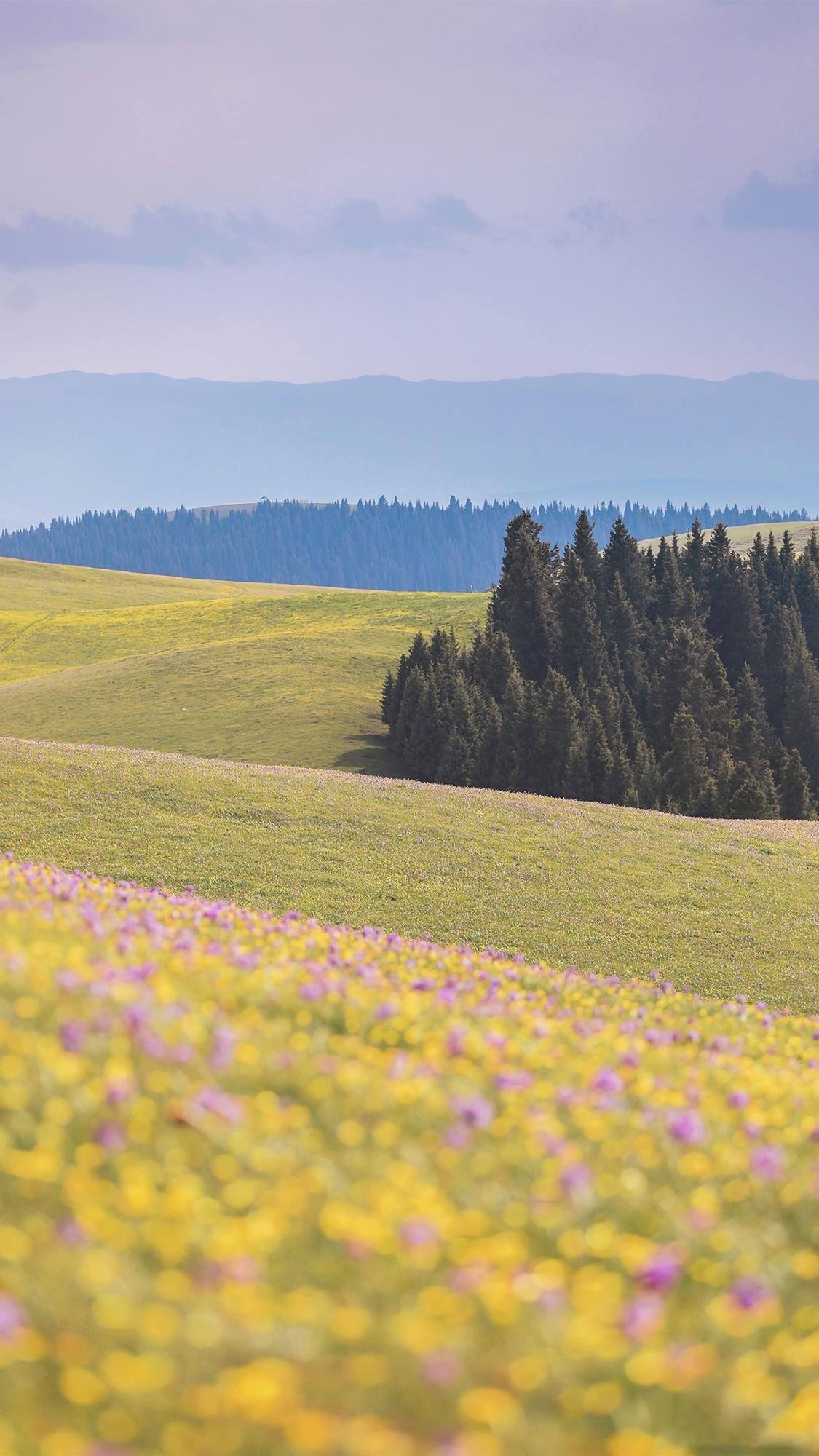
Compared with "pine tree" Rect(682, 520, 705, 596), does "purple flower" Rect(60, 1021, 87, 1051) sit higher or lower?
lower

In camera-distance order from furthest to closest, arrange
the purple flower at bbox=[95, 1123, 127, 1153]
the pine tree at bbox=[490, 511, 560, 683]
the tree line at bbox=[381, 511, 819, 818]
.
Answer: the pine tree at bbox=[490, 511, 560, 683] → the tree line at bbox=[381, 511, 819, 818] → the purple flower at bbox=[95, 1123, 127, 1153]

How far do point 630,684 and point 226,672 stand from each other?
1716 inches

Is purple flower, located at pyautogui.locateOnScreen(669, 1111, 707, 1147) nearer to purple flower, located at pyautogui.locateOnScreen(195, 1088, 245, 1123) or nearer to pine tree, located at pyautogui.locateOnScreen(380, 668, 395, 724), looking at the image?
purple flower, located at pyautogui.locateOnScreen(195, 1088, 245, 1123)

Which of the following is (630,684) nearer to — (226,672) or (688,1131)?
(226,672)

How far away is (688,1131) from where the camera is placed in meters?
7.72

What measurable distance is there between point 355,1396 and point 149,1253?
140cm

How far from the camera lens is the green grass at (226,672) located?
9162 cm

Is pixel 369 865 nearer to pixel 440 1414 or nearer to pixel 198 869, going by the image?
pixel 198 869

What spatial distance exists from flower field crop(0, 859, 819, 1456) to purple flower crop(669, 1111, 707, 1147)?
31 millimetres

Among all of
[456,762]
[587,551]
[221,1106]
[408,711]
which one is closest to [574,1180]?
[221,1106]

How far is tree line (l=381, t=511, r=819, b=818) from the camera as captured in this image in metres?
75.9

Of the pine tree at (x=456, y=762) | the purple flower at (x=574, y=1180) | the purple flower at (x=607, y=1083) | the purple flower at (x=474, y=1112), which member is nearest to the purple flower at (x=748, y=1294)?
the purple flower at (x=574, y=1180)

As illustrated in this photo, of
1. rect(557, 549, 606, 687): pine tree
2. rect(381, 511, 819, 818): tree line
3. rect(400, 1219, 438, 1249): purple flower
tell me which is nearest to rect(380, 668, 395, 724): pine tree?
rect(381, 511, 819, 818): tree line

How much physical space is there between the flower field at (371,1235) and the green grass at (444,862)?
60.1 ft
